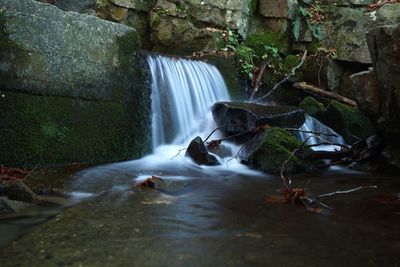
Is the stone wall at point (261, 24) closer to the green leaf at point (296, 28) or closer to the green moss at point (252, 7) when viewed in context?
the green moss at point (252, 7)

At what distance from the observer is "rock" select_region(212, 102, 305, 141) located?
21.9 feet

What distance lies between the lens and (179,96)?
766 centimetres

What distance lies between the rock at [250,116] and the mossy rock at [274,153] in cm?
74

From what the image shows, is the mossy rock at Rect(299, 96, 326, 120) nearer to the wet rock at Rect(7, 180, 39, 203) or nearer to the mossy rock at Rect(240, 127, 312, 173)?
the mossy rock at Rect(240, 127, 312, 173)

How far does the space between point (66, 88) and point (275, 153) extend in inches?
113

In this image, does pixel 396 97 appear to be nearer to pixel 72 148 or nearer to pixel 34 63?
pixel 72 148

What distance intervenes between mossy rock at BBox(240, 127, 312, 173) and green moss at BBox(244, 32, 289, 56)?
17.6 ft

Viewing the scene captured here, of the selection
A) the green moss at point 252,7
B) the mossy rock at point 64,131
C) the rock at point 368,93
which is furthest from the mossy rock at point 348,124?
the mossy rock at point 64,131

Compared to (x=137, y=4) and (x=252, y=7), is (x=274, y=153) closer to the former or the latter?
(x=137, y=4)

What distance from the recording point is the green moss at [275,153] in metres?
5.34

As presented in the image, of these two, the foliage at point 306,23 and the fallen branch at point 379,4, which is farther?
the fallen branch at point 379,4

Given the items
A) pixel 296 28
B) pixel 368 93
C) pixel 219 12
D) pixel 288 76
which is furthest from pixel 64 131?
pixel 296 28

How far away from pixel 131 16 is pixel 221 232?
8334mm

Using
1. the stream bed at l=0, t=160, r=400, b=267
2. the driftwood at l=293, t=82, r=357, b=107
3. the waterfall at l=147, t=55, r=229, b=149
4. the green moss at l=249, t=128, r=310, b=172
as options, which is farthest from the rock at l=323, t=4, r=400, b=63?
the stream bed at l=0, t=160, r=400, b=267
